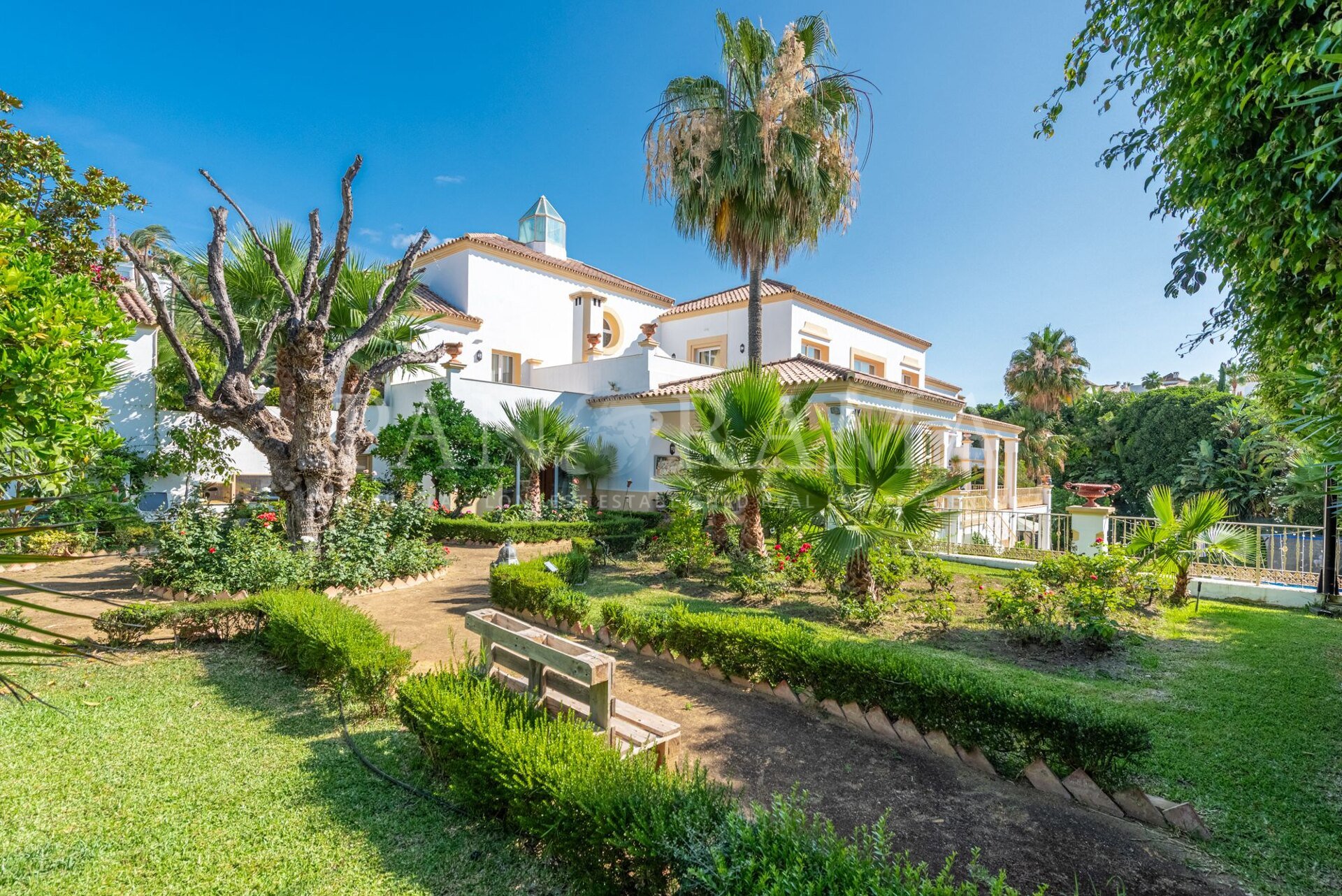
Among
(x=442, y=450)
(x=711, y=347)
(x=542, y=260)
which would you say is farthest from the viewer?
(x=711, y=347)

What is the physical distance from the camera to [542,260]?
86.9ft

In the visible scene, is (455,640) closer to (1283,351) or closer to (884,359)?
(1283,351)

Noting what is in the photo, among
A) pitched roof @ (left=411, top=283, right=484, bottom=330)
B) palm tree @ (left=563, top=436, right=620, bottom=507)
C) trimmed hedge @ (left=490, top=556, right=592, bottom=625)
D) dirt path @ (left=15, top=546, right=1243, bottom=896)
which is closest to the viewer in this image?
dirt path @ (left=15, top=546, right=1243, bottom=896)

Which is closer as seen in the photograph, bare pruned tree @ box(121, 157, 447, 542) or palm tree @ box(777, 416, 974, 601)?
→ palm tree @ box(777, 416, 974, 601)

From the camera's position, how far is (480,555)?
1453cm

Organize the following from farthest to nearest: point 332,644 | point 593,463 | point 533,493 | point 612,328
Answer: point 612,328 → point 593,463 → point 533,493 → point 332,644

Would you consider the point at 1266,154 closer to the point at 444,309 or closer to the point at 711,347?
the point at 444,309

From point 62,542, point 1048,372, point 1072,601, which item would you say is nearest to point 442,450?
point 62,542

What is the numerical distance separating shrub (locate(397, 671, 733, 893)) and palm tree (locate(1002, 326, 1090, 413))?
34939 mm

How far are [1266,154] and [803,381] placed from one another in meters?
12.8

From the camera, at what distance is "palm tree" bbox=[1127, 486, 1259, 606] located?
9.11m

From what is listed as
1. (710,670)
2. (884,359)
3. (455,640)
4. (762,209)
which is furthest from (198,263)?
(884,359)

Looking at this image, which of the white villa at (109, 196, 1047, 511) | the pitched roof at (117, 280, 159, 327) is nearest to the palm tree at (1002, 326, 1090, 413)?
the white villa at (109, 196, 1047, 511)

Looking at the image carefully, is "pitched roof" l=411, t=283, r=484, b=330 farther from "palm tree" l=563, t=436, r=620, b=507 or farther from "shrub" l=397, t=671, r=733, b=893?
"shrub" l=397, t=671, r=733, b=893
